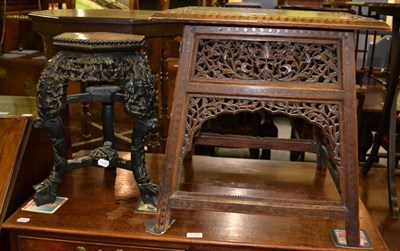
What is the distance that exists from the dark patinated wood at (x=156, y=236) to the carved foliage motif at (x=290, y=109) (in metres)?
0.30

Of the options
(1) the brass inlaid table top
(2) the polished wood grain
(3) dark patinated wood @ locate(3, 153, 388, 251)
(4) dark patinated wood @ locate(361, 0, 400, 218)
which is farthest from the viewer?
(4) dark patinated wood @ locate(361, 0, 400, 218)

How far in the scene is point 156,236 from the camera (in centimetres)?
144

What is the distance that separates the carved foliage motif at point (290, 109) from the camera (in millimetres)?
1375

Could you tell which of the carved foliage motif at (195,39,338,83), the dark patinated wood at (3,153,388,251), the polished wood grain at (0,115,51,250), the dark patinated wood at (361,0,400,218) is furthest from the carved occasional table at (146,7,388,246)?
the dark patinated wood at (361,0,400,218)

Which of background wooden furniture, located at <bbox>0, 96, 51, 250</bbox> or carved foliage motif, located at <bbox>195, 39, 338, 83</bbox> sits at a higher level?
carved foliage motif, located at <bbox>195, 39, 338, 83</bbox>

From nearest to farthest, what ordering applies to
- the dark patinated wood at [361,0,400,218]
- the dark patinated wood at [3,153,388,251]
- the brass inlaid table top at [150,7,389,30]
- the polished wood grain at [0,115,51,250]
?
1. the brass inlaid table top at [150,7,389,30]
2. the dark patinated wood at [3,153,388,251]
3. the polished wood grain at [0,115,51,250]
4. the dark patinated wood at [361,0,400,218]

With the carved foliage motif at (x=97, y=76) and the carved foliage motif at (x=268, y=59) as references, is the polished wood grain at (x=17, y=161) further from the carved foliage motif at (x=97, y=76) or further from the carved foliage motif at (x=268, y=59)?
the carved foliage motif at (x=268, y=59)

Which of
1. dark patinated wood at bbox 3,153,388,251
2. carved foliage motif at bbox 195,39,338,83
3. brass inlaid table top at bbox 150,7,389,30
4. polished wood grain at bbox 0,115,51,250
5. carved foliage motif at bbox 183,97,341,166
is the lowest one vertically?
dark patinated wood at bbox 3,153,388,251

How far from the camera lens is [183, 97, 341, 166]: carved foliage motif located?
1375 millimetres

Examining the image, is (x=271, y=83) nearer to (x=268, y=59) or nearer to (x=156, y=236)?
(x=268, y=59)

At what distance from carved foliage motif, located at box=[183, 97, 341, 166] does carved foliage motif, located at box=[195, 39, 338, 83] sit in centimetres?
7

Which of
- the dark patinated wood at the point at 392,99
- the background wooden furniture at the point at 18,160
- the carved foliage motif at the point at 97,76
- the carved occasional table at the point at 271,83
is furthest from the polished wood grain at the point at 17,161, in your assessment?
the dark patinated wood at the point at 392,99

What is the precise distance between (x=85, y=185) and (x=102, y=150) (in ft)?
0.51

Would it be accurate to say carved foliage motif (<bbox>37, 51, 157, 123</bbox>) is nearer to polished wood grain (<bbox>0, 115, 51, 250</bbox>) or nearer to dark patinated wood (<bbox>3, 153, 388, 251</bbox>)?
polished wood grain (<bbox>0, 115, 51, 250</bbox>)
